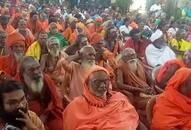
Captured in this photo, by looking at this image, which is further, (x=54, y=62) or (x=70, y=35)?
(x=70, y=35)

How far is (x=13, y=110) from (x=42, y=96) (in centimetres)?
123

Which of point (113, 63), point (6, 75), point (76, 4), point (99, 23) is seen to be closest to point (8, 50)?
point (6, 75)

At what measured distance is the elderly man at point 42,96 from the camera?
15.0 ft

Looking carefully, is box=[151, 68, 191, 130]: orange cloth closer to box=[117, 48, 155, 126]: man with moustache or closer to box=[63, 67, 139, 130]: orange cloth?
box=[63, 67, 139, 130]: orange cloth

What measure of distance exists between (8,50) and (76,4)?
48.6 ft

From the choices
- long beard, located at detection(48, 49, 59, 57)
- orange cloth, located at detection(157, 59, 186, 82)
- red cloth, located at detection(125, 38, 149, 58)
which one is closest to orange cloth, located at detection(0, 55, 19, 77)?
long beard, located at detection(48, 49, 59, 57)

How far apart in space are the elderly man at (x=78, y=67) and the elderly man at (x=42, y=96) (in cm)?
95

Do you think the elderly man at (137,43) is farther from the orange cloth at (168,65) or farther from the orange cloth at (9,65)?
the orange cloth at (9,65)

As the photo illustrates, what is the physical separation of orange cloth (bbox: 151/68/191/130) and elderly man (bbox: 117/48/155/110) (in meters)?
1.18

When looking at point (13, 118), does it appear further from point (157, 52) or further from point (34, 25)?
point (34, 25)

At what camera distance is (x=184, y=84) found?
4.41 meters

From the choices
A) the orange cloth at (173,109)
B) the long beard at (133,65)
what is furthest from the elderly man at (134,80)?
the orange cloth at (173,109)

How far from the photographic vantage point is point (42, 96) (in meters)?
4.62

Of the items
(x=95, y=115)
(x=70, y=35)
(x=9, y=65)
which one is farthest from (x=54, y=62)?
(x=70, y=35)
